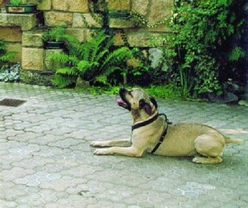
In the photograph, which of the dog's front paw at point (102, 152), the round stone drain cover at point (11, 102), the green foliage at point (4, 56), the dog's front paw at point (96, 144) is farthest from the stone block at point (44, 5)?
the dog's front paw at point (102, 152)

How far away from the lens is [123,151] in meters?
5.53

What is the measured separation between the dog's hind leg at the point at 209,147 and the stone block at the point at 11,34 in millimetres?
5611

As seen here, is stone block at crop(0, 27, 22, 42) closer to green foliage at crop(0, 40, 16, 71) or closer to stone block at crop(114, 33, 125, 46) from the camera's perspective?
green foliage at crop(0, 40, 16, 71)

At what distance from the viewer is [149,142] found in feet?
18.1

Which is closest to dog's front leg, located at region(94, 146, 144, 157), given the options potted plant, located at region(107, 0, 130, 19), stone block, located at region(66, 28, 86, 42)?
potted plant, located at region(107, 0, 130, 19)

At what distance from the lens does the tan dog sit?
538cm

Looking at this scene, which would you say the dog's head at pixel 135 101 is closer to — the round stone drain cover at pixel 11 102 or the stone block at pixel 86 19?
the round stone drain cover at pixel 11 102

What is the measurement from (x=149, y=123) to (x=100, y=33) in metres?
3.95

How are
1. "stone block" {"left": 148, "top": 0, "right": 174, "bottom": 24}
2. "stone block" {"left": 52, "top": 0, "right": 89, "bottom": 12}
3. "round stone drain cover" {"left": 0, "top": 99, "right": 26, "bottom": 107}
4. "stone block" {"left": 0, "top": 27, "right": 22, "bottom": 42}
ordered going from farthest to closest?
"stone block" {"left": 0, "top": 27, "right": 22, "bottom": 42}, "stone block" {"left": 52, "top": 0, "right": 89, "bottom": 12}, "stone block" {"left": 148, "top": 0, "right": 174, "bottom": 24}, "round stone drain cover" {"left": 0, "top": 99, "right": 26, "bottom": 107}

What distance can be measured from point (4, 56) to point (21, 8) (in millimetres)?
1061

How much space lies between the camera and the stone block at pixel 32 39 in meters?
9.05

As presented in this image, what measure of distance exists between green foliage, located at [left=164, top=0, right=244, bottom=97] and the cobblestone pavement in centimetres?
99

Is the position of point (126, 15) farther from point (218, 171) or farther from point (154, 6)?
point (218, 171)

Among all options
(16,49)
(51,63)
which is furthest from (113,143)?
(16,49)
